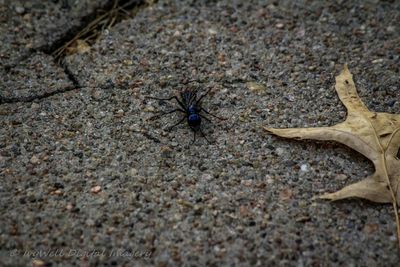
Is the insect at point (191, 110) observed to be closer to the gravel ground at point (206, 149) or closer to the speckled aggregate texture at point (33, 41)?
the gravel ground at point (206, 149)

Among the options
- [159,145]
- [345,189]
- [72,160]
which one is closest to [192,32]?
[159,145]

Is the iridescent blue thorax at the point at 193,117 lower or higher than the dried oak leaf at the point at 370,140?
higher

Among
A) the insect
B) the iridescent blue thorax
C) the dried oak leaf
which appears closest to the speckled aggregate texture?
the insect

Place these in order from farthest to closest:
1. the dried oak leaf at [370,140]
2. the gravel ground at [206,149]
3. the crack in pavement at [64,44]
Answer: the crack in pavement at [64,44]
the dried oak leaf at [370,140]
the gravel ground at [206,149]

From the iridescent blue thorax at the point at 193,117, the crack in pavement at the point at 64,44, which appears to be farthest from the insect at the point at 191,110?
the crack in pavement at the point at 64,44

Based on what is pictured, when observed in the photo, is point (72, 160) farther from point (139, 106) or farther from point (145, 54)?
point (145, 54)

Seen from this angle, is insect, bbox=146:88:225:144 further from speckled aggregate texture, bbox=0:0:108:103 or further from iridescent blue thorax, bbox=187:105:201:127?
speckled aggregate texture, bbox=0:0:108:103
